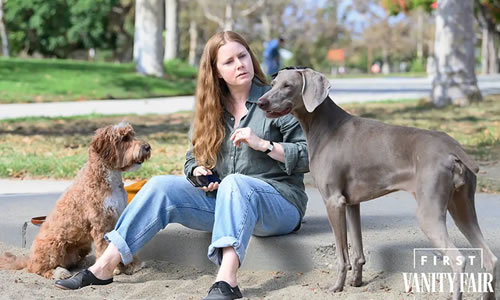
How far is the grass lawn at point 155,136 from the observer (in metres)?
7.92

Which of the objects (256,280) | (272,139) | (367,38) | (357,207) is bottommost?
(256,280)

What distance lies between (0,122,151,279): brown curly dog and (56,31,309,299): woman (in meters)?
0.28

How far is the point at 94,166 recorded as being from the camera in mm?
4480

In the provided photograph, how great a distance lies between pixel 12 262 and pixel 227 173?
5.31 feet

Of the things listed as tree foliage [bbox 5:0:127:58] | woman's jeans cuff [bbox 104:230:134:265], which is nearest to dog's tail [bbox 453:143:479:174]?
woman's jeans cuff [bbox 104:230:134:265]

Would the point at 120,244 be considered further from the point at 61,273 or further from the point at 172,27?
the point at 172,27

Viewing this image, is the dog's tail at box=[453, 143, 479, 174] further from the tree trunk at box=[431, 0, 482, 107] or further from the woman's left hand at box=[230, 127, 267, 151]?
the tree trunk at box=[431, 0, 482, 107]

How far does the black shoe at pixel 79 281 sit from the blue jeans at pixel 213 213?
23 centimetres

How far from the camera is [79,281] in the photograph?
418 cm

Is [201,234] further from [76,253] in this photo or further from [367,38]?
[367,38]

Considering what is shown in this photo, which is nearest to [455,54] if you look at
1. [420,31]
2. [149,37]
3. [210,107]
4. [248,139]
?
[149,37]

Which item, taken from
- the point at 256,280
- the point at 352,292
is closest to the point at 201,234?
the point at 256,280

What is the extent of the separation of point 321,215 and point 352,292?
50.9 inches

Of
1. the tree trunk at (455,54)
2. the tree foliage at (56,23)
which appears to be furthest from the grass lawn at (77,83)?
the tree foliage at (56,23)
